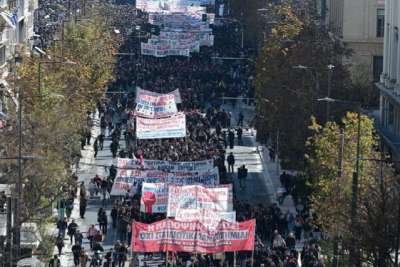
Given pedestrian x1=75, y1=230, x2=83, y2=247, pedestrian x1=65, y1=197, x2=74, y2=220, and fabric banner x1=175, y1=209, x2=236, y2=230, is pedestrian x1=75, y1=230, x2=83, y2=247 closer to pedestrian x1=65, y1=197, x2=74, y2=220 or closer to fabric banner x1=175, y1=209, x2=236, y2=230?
fabric banner x1=175, y1=209, x2=236, y2=230

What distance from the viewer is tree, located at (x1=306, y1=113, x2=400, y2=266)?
48875mm

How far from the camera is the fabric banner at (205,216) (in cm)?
5731

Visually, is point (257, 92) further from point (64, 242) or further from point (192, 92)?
point (64, 242)

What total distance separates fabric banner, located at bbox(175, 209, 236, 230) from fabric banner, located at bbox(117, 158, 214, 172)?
1424 centimetres

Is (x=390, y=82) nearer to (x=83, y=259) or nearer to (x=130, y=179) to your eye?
(x=130, y=179)

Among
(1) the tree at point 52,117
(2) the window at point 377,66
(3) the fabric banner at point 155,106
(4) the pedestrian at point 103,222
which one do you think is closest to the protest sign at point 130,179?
(1) the tree at point 52,117

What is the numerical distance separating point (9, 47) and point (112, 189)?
32501 mm

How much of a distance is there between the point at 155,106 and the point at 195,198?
30.9m

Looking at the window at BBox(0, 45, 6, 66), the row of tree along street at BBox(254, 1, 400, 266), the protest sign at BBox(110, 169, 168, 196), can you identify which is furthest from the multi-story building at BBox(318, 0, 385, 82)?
the protest sign at BBox(110, 169, 168, 196)

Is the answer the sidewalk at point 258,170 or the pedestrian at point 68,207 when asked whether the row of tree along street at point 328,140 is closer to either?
the sidewalk at point 258,170

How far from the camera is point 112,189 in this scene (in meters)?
71.9

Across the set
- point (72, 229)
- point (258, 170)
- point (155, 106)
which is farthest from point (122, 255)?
point (155, 106)

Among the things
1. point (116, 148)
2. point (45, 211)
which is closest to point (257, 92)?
point (116, 148)

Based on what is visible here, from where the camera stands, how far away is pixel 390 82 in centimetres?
9012
